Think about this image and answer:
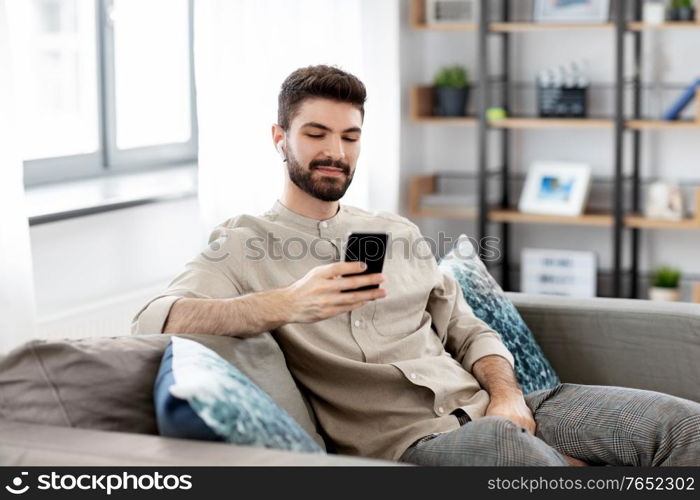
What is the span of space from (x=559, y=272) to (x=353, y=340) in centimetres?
256

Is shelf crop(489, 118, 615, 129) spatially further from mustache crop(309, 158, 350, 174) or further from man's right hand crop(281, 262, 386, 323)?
man's right hand crop(281, 262, 386, 323)

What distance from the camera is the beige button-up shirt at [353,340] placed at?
1.99 m

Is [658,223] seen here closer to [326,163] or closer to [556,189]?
[556,189]

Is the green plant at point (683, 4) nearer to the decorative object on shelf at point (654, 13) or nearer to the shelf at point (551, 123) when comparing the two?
the decorative object on shelf at point (654, 13)

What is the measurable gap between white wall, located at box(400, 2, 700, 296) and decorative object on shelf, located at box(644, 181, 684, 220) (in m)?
0.22

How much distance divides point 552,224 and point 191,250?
184 centimetres

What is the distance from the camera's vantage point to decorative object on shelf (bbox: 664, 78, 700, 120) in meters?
4.09

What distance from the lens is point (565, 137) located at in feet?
15.1

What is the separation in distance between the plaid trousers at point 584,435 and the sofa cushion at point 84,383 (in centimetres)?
52

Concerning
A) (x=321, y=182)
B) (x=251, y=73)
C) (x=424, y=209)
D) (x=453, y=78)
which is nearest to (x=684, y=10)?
(x=453, y=78)

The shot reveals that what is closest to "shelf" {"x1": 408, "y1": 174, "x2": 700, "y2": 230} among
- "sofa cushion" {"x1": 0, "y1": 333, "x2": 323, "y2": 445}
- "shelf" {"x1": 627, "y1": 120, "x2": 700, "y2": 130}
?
"shelf" {"x1": 627, "y1": 120, "x2": 700, "y2": 130}

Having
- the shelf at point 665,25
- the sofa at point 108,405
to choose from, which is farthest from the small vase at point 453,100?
the sofa at point 108,405

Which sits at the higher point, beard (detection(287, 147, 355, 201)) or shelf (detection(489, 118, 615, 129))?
shelf (detection(489, 118, 615, 129))
